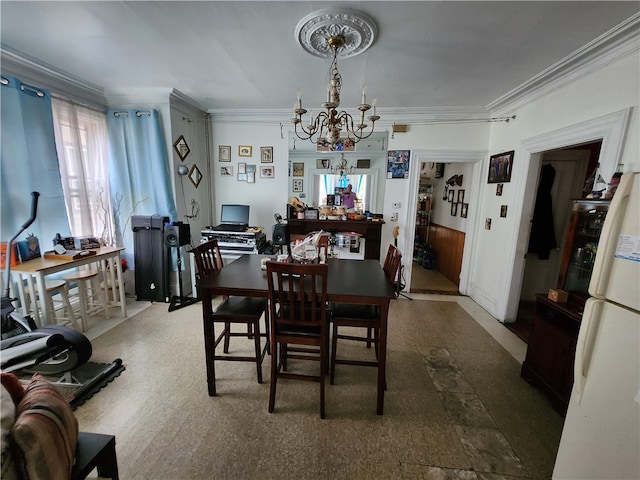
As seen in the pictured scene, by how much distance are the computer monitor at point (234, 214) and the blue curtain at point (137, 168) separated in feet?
2.15

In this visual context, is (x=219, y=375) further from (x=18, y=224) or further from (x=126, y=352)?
(x=18, y=224)

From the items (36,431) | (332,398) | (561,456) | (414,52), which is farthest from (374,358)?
(414,52)

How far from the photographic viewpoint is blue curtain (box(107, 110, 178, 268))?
3.18 meters

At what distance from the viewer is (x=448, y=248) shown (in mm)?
4715

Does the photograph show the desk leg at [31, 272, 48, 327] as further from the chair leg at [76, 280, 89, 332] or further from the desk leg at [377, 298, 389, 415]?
the desk leg at [377, 298, 389, 415]

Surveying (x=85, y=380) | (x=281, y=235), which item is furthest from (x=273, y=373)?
(x=281, y=235)

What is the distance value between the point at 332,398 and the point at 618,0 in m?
3.16

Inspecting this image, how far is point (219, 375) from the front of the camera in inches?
83.4

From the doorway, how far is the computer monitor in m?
3.73

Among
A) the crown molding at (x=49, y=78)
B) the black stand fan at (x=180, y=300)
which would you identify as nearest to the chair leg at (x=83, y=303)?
the black stand fan at (x=180, y=300)

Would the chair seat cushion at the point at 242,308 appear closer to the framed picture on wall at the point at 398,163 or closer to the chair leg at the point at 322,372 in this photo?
the chair leg at the point at 322,372

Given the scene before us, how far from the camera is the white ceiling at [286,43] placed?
1.68 meters

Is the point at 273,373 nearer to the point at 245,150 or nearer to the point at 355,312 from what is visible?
the point at 355,312

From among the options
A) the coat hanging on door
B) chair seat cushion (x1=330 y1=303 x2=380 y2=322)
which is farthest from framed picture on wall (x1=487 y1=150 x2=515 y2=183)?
chair seat cushion (x1=330 y1=303 x2=380 y2=322)
